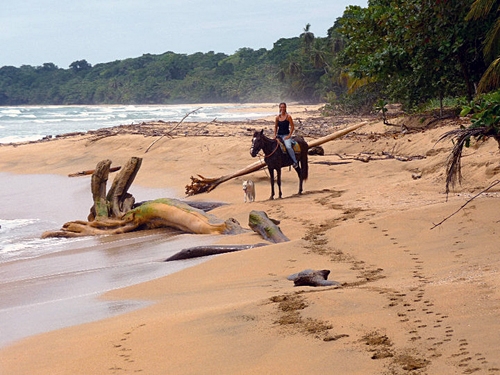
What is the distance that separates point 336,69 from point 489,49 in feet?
132

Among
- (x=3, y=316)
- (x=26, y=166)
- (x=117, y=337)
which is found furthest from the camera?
(x=26, y=166)

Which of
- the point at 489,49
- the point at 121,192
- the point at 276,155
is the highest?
the point at 489,49

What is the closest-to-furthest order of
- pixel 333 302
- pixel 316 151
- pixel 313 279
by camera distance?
pixel 333 302 → pixel 313 279 → pixel 316 151

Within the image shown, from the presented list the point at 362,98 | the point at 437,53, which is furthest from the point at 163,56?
the point at 437,53

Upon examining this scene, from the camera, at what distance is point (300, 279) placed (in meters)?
6.05

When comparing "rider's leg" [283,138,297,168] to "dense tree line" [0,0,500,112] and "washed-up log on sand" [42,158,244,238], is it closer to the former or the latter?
"washed-up log on sand" [42,158,244,238]

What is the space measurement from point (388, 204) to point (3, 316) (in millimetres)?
6003

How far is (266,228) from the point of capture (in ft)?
30.3

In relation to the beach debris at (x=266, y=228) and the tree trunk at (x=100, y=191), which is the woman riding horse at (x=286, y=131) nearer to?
the tree trunk at (x=100, y=191)

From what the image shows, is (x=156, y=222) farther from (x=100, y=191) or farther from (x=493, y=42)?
(x=493, y=42)

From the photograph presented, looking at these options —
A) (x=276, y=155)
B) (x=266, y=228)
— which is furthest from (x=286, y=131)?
(x=266, y=228)

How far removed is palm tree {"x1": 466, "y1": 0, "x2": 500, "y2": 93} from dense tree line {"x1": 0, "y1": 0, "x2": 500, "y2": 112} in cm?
2

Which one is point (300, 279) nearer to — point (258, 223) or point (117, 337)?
point (117, 337)

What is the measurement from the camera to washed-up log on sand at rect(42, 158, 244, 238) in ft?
35.2
